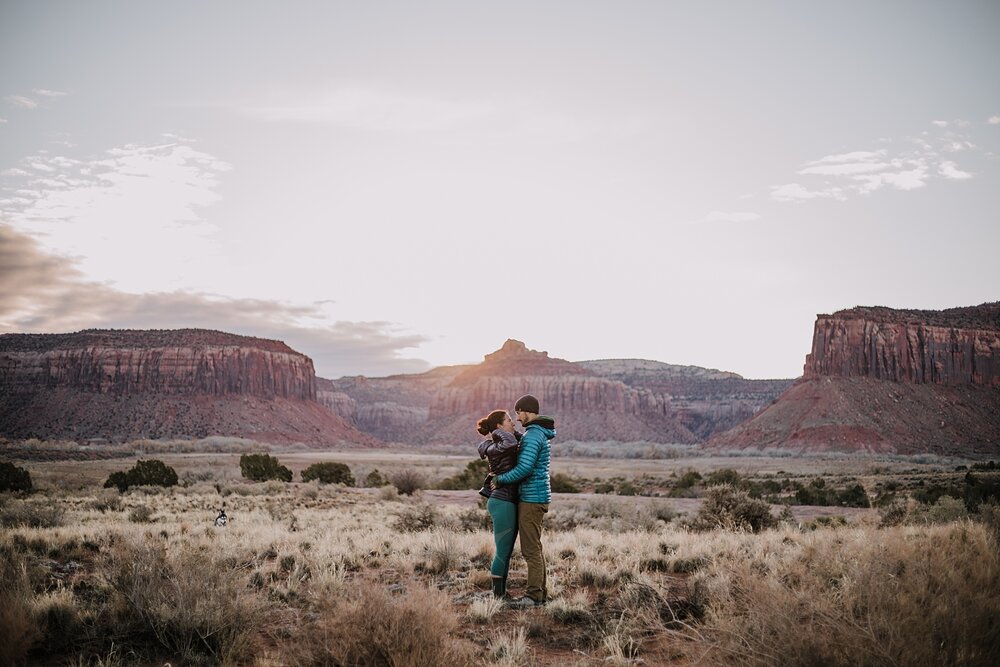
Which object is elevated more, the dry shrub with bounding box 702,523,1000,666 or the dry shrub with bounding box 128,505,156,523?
the dry shrub with bounding box 702,523,1000,666

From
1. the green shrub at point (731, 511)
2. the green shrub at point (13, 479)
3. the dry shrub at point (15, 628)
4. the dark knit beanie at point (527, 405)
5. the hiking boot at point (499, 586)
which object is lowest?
the green shrub at point (13, 479)

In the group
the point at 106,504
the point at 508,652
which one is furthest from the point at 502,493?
the point at 106,504

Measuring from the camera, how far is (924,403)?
9412cm

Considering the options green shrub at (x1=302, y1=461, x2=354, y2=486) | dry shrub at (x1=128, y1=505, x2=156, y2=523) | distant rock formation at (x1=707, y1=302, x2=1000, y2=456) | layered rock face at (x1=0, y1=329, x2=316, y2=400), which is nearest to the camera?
dry shrub at (x1=128, y1=505, x2=156, y2=523)

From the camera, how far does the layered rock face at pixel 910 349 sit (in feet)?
324

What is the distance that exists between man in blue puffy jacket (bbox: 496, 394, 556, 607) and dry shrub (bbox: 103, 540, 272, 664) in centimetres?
269

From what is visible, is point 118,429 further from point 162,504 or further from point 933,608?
point 933,608

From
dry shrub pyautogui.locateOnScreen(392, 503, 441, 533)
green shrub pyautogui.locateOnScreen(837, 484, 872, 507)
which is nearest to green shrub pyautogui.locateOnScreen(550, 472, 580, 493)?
green shrub pyautogui.locateOnScreen(837, 484, 872, 507)

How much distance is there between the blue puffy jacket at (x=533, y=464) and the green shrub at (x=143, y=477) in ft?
83.8

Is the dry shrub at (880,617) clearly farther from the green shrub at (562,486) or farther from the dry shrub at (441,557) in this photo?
the green shrub at (562,486)

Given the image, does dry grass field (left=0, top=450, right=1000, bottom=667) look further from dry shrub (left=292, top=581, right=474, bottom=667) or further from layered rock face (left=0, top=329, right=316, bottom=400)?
layered rock face (left=0, top=329, right=316, bottom=400)

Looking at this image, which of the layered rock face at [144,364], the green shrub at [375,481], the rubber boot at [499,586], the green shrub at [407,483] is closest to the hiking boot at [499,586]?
the rubber boot at [499,586]

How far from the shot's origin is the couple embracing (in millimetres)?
7344

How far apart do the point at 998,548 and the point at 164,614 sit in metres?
8.35
